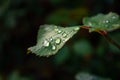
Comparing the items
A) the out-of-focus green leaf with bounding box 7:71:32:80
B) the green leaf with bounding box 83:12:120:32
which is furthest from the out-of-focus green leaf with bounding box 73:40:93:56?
the green leaf with bounding box 83:12:120:32

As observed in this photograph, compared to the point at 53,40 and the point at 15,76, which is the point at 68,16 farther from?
the point at 53,40

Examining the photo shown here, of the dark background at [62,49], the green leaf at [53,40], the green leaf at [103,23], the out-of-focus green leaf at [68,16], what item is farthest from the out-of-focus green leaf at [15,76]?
the green leaf at [53,40]

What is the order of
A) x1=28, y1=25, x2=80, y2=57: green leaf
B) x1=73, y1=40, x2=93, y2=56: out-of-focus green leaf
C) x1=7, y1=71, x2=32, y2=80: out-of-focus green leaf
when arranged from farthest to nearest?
x1=7, y1=71, x2=32, y2=80: out-of-focus green leaf < x1=73, y1=40, x2=93, y2=56: out-of-focus green leaf < x1=28, y1=25, x2=80, y2=57: green leaf

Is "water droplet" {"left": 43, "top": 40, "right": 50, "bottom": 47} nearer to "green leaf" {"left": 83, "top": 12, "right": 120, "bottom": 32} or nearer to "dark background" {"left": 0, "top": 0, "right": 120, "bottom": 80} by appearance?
"green leaf" {"left": 83, "top": 12, "right": 120, "bottom": 32}

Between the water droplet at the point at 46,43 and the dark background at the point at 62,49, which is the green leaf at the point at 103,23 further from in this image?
the dark background at the point at 62,49

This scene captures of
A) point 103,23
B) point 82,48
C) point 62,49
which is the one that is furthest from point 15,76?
point 103,23

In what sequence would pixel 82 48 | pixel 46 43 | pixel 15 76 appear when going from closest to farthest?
pixel 46 43
pixel 82 48
pixel 15 76

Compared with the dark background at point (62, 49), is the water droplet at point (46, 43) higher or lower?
higher
